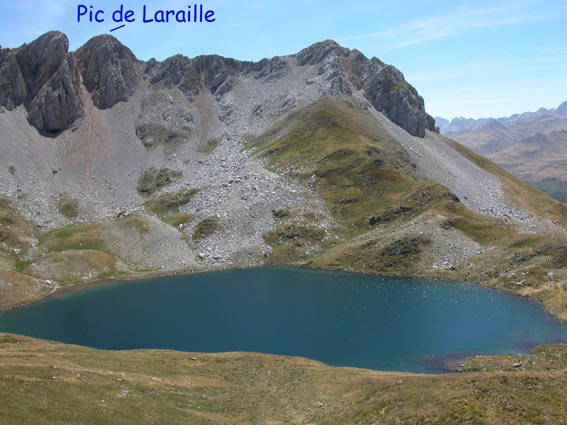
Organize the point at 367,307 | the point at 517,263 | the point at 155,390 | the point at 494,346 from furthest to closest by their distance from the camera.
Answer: the point at 517,263, the point at 367,307, the point at 494,346, the point at 155,390

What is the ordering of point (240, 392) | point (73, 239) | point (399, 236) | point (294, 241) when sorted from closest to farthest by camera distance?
point (240, 392) → point (399, 236) → point (73, 239) → point (294, 241)

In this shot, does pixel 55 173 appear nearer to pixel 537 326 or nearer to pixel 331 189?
pixel 331 189

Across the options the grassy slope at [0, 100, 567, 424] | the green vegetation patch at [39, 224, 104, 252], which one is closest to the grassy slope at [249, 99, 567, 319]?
the grassy slope at [0, 100, 567, 424]

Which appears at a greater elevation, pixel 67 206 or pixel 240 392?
pixel 67 206

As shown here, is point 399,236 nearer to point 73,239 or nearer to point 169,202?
point 169,202

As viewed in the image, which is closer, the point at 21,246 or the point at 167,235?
the point at 21,246

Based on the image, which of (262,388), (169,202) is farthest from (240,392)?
(169,202)

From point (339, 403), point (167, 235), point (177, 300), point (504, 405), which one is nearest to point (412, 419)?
point (504, 405)

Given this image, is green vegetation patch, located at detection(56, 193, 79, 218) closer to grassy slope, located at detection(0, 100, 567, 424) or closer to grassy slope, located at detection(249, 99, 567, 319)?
grassy slope, located at detection(0, 100, 567, 424)
